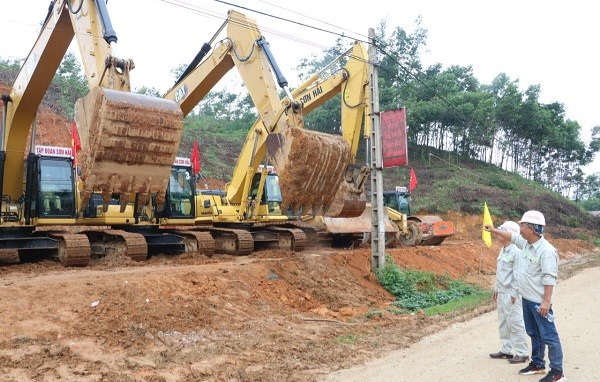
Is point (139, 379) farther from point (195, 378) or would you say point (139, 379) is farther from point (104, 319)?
point (104, 319)

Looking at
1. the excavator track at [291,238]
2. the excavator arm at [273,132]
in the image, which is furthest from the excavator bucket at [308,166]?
the excavator track at [291,238]

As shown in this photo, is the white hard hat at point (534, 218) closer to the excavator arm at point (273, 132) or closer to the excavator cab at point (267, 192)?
the excavator arm at point (273, 132)

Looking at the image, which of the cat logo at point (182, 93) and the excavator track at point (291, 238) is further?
the excavator track at point (291, 238)

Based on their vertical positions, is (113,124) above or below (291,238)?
above

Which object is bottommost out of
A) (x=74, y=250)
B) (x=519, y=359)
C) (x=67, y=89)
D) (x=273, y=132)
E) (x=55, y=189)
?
(x=519, y=359)

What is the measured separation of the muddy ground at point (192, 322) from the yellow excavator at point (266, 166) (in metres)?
1.73

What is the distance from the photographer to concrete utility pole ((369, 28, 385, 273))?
13.6 m

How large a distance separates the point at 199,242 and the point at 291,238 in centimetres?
296

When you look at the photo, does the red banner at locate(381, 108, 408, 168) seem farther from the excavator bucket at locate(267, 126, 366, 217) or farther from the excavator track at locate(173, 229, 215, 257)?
the excavator track at locate(173, 229, 215, 257)

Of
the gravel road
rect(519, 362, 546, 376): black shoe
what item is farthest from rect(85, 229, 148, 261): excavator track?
rect(519, 362, 546, 376): black shoe

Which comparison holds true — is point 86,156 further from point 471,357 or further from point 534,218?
point 534,218

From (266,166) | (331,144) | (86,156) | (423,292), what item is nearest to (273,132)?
(331,144)

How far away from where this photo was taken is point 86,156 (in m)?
8.35

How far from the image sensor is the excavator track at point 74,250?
36.1 feet
